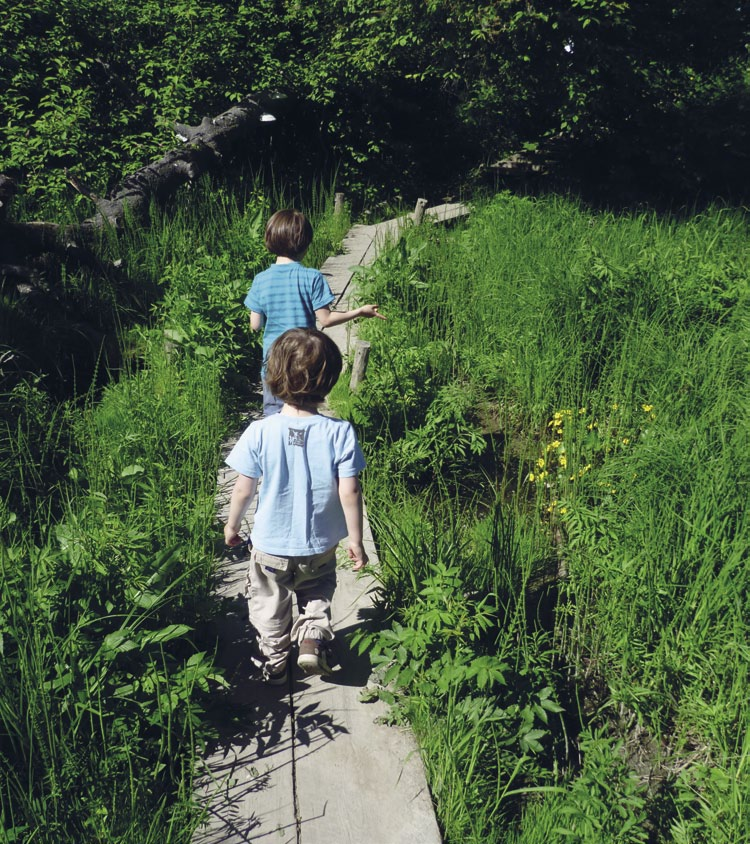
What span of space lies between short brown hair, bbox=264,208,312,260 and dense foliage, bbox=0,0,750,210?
5647mm

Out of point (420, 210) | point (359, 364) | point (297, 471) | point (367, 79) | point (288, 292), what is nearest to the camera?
point (297, 471)

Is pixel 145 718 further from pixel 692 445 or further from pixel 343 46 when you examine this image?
pixel 343 46

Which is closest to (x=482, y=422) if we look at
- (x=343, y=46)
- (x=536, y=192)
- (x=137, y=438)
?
(x=137, y=438)

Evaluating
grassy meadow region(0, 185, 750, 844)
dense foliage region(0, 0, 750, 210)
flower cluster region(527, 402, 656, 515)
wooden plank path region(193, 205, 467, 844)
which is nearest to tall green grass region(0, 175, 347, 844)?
grassy meadow region(0, 185, 750, 844)

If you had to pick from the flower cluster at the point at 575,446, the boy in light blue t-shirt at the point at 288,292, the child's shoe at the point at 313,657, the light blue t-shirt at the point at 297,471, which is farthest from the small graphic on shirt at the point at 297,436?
the flower cluster at the point at 575,446

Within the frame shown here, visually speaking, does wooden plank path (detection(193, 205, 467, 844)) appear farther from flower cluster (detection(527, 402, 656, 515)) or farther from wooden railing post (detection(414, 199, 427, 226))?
wooden railing post (detection(414, 199, 427, 226))

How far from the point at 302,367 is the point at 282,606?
983 millimetres

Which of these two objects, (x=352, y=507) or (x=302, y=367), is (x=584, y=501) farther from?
(x=302, y=367)

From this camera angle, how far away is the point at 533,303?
20.2 ft

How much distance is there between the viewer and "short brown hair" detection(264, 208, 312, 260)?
409 cm

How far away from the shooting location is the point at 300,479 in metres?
3.00

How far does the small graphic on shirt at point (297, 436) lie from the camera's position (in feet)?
9.76

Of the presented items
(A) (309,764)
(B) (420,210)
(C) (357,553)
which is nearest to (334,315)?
(C) (357,553)

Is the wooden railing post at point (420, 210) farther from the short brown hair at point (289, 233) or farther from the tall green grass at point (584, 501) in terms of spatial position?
the short brown hair at point (289, 233)
